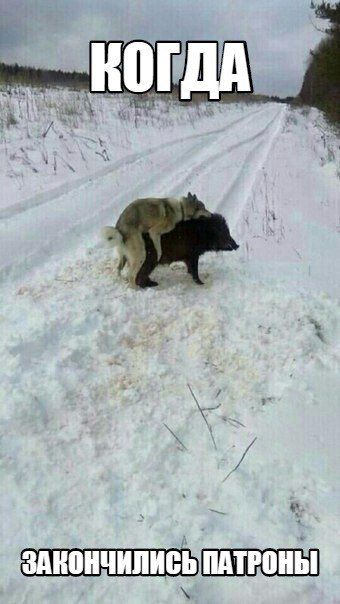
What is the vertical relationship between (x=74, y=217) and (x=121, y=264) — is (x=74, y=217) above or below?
above

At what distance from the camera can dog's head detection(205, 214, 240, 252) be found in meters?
4.44

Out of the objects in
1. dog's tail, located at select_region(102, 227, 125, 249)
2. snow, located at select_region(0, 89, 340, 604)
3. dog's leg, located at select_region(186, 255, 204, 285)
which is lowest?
snow, located at select_region(0, 89, 340, 604)

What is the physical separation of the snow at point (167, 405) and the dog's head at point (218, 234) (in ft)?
1.00

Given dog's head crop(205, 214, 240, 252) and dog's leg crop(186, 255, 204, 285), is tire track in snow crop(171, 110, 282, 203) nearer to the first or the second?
dog's head crop(205, 214, 240, 252)

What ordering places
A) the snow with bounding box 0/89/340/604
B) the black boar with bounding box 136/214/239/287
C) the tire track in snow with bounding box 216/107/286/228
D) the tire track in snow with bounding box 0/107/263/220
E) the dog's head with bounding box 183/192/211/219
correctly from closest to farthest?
the snow with bounding box 0/89/340/604
the black boar with bounding box 136/214/239/287
the dog's head with bounding box 183/192/211/219
the tire track in snow with bounding box 0/107/263/220
the tire track in snow with bounding box 216/107/286/228

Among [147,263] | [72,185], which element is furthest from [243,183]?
[147,263]

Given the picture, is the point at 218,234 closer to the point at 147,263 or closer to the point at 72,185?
the point at 147,263

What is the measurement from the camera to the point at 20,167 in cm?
769

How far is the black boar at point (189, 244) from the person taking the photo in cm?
416

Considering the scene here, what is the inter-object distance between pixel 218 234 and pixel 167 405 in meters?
2.18

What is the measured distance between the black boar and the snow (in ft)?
0.61

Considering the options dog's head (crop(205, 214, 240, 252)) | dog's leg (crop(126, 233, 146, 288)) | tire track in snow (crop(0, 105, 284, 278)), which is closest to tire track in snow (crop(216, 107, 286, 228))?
tire track in snow (crop(0, 105, 284, 278))

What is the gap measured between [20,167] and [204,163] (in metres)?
4.05

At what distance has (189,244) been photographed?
4.34 metres
